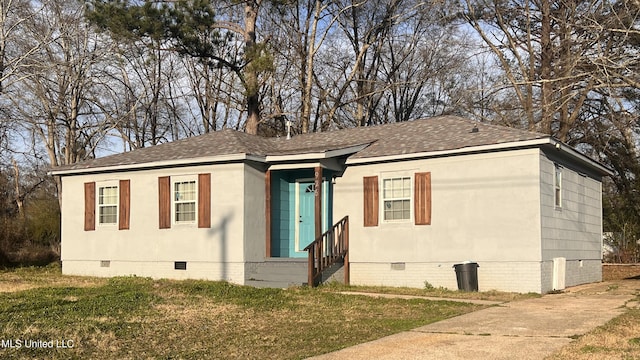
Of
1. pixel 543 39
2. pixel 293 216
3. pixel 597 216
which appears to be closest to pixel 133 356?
pixel 293 216

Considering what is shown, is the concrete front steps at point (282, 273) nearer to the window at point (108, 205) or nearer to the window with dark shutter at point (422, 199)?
the window with dark shutter at point (422, 199)

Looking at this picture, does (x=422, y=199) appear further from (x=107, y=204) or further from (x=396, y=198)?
(x=107, y=204)

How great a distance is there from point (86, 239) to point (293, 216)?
604cm

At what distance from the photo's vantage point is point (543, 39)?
83.9ft

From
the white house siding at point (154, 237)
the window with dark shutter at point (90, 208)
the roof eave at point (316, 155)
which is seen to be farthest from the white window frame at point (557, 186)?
the window with dark shutter at point (90, 208)

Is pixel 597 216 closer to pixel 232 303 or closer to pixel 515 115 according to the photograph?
pixel 515 115

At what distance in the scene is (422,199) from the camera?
1582 cm

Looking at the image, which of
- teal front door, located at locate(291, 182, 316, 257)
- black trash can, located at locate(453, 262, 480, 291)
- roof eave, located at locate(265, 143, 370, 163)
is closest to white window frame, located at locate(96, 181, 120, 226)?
roof eave, located at locate(265, 143, 370, 163)

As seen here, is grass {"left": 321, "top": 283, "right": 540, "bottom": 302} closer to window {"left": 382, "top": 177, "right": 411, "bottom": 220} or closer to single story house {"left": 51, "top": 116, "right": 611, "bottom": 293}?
single story house {"left": 51, "top": 116, "right": 611, "bottom": 293}

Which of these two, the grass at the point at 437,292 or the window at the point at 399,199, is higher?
the window at the point at 399,199

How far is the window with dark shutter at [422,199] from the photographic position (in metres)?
15.7

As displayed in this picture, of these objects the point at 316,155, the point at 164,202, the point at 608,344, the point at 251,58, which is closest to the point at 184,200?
the point at 164,202

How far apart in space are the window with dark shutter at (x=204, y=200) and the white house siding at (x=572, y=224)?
26.1 ft

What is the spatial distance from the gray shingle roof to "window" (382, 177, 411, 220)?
720 millimetres
